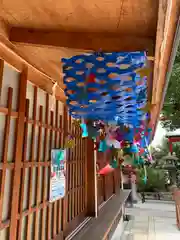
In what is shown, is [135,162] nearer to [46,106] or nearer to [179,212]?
[46,106]

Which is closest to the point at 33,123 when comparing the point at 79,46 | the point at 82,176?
the point at 79,46

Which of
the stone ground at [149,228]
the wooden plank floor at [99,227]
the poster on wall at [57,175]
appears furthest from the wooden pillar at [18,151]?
the stone ground at [149,228]

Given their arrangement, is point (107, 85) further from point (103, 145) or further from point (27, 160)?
point (27, 160)

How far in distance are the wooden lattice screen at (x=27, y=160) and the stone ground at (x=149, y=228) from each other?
2.82 metres

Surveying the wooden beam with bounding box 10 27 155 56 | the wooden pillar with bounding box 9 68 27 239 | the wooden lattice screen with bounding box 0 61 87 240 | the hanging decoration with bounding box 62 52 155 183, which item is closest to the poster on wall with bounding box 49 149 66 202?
the wooden lattice screen with bounding box 0 61 87 240

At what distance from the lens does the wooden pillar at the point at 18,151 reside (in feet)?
4.42

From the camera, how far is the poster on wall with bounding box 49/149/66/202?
1.96 meters

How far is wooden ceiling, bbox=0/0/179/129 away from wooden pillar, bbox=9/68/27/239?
1.02 feet

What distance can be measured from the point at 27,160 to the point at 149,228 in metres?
5.11

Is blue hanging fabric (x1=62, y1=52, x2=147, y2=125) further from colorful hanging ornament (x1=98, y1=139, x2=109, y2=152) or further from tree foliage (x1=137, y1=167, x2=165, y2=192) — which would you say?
tree foliage (x1=137, y1=167, x2=165, y2=192)

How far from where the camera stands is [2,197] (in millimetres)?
1256

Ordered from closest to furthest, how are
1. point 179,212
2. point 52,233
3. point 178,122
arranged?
point 52,233
point 179,212
point 178,122

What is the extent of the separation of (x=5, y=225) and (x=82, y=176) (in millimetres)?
1753

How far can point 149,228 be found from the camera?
5344 millimetres
